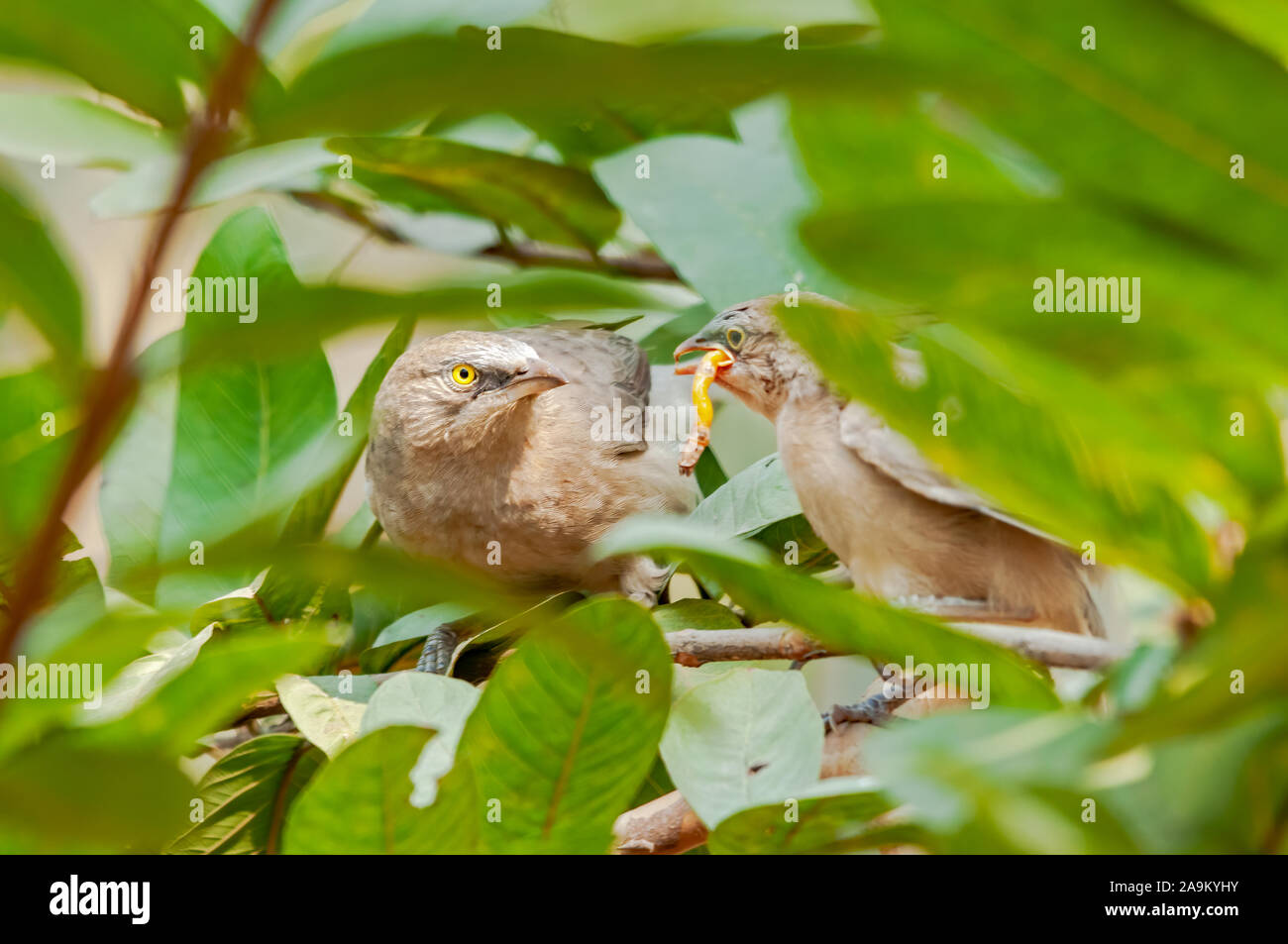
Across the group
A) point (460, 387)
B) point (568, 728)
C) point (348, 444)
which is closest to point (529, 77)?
point (568, 728)

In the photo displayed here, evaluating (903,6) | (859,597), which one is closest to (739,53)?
(903,6)

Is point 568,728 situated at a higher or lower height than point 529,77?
lower

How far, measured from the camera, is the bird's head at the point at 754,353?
1.89 metres

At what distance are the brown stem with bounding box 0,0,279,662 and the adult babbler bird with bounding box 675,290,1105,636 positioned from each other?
1.30 m

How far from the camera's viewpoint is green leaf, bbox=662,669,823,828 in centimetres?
104

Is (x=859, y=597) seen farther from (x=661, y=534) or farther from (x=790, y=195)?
(x=790, y=195)

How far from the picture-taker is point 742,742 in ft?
3.61

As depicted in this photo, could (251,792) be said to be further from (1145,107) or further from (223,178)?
(1145,107)

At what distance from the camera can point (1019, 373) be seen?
580 mm

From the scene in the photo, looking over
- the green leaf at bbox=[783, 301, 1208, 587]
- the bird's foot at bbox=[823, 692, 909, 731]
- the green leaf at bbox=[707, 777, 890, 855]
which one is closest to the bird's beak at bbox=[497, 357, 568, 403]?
the bird's foot at bbox=[823, 692, 909, 731]

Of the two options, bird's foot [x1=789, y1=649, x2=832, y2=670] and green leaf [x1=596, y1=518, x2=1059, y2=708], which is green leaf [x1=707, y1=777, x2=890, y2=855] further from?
bird's foot [x1=789, y1=649, x2=832, y2=670]

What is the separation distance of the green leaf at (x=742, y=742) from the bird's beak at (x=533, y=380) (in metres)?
1.32

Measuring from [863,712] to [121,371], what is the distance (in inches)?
49.9

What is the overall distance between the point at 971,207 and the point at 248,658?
40 centimetres
